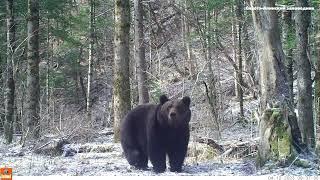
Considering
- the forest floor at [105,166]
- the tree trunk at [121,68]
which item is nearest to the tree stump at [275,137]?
the forest floor at [105,166]

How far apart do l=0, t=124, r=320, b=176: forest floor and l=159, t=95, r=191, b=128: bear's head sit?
935mm

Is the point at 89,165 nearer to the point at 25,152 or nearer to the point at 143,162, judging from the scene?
the point at 143,162

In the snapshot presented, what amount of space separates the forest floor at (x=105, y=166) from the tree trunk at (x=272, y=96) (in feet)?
1.30

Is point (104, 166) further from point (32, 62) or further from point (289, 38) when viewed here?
point (289, 38)

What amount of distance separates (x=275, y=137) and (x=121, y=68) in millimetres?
6862

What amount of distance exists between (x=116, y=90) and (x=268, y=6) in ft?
21.6

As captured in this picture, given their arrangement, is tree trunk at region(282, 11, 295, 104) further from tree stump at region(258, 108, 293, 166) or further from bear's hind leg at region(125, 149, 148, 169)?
bear's hind leg at region(125, 149, 148, 169)

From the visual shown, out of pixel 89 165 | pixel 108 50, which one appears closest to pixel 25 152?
pixel 89 165

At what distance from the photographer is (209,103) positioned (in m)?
14.6

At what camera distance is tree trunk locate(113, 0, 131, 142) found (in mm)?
14617

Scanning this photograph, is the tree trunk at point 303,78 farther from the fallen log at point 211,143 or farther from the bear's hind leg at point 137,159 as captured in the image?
the bear's hind leg at point 137,159

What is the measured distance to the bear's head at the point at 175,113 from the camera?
30.9 ft

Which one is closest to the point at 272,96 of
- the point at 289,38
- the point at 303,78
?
the point at 303,78

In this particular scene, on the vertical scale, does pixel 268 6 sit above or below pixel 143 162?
above
